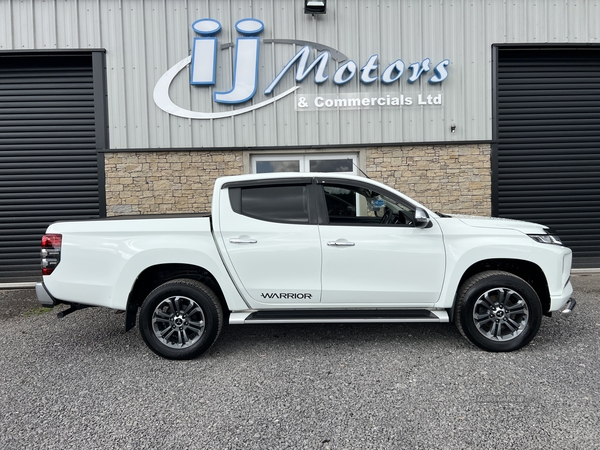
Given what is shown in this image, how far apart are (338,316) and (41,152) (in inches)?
284

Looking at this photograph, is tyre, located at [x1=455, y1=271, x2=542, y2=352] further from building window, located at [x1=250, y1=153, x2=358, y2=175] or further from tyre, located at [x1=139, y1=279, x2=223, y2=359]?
building window, located at [x1=250, y1=153, x2=358, y2=175]

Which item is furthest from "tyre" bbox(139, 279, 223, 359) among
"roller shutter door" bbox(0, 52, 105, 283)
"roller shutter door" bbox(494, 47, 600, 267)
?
"roller shutter door" bbox(494, 47, 600, 267)

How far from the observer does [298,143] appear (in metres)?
7.46

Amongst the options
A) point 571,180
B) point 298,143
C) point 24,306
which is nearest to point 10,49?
point 24,306

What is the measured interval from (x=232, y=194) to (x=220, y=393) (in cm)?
182

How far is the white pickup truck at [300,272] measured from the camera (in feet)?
12.0

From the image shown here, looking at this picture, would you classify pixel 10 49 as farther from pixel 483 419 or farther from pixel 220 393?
pixel 483 419

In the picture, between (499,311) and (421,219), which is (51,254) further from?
(499,311)

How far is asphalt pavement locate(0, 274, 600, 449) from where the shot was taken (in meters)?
2.50

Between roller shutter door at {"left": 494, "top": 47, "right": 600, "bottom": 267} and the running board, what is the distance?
5232 mm

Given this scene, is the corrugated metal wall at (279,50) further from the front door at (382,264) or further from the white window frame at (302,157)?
the front door at (382,264)

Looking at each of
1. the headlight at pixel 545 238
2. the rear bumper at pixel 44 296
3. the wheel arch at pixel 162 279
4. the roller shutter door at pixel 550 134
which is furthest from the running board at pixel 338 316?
the roller shutter door at pixel 550 134

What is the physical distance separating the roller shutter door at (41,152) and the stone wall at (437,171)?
570cm

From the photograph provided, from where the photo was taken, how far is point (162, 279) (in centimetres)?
396
